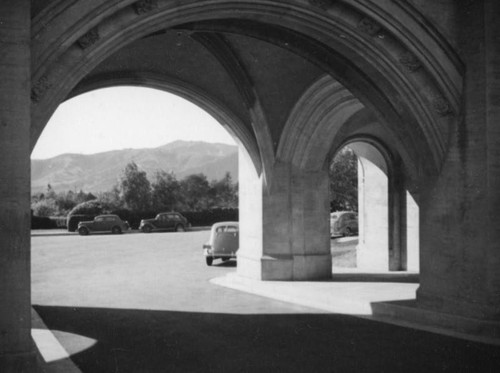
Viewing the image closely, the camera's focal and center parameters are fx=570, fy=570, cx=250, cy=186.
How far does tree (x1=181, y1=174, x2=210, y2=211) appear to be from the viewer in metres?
77.6

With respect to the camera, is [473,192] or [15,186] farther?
[473,192]

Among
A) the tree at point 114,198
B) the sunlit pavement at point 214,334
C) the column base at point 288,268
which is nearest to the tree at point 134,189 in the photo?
the tree at point 114,198

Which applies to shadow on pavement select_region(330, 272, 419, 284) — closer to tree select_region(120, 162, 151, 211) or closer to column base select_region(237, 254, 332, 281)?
column base select_region(237, 254, 332, 281)

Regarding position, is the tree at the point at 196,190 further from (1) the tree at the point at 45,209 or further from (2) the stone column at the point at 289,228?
(2) the stone column at the point at 289,228

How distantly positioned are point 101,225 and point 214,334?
3070 centimetres

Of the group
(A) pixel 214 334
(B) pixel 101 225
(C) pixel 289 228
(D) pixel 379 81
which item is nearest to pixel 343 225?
(B) pixel 101 225

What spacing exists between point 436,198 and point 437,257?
1.02m

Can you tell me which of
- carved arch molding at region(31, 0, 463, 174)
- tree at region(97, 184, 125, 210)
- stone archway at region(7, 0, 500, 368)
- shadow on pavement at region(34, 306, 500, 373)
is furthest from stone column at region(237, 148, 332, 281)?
tree at region(97, 184, 125, 210)

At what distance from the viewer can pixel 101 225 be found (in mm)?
38531

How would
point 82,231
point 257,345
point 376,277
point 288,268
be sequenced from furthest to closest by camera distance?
point 82,231 < point 376,277 < point 288,268 < point 257,345

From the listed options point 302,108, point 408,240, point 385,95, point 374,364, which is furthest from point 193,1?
point 408,240

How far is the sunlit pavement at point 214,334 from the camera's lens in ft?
24.8

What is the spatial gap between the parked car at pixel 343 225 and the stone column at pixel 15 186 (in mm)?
27956

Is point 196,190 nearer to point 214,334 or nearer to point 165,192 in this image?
point 165,192
